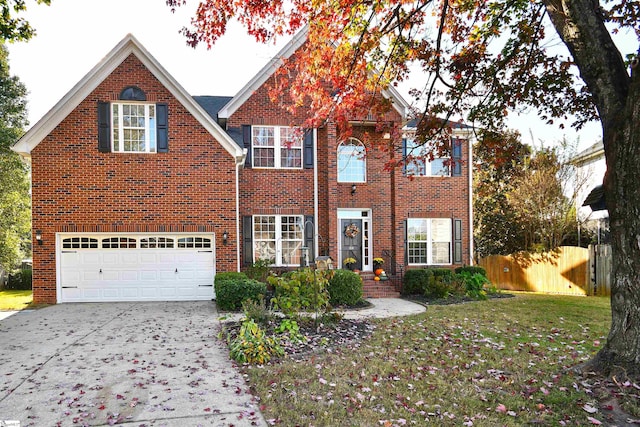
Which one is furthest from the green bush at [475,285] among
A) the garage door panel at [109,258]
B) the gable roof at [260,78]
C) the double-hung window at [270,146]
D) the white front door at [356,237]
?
the garage door panel at [109,258]

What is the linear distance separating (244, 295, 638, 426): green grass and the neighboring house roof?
11567mm

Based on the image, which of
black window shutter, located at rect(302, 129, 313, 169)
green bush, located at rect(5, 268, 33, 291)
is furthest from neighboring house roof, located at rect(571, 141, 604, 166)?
green bush, located at rect(5, 268, 33, 291)

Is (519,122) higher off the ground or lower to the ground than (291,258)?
higher

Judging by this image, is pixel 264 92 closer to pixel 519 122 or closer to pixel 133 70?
pixel 133 70

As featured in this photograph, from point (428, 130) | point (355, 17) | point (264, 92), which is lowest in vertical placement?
point (428, 130)

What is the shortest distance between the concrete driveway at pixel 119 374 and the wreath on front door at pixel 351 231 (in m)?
6.45

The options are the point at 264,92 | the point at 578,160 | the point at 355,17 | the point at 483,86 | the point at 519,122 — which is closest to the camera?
the point at 355,17

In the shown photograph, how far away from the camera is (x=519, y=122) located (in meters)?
21.7

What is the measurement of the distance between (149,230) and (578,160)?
17.6 metres

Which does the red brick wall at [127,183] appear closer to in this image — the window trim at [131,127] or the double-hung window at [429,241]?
the window trim at [131,127]

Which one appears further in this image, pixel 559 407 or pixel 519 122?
pixel 519 122

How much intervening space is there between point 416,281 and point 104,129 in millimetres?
10829

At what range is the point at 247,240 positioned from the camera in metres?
13.8

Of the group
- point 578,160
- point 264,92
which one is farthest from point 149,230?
point 578,160
